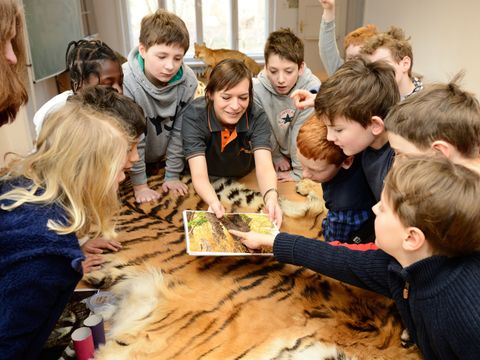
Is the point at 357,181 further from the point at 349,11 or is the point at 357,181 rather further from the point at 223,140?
the point at 349,11

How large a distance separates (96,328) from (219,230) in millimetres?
506

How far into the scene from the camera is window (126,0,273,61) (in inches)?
180

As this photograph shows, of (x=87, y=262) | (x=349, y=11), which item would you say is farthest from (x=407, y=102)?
(x=349, y=11)

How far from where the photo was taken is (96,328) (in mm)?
1036

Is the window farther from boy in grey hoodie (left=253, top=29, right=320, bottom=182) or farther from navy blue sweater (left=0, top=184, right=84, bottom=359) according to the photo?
navy blue sweater (left=0, top=184, right=84, bottom=359)

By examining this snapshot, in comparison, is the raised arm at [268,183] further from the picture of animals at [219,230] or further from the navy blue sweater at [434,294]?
the navy blue sweater at [434,294]

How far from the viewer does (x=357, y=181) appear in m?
1.43

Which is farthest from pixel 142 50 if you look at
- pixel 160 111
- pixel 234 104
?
pixel 234 104

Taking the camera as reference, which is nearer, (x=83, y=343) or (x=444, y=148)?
(x=83, y=343)

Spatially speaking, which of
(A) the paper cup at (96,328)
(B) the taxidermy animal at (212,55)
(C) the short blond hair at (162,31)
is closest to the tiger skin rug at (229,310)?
(A) the paper cup at (96,328)

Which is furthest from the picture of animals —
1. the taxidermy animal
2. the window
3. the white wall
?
the window

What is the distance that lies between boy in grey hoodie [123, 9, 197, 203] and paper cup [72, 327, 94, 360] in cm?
78

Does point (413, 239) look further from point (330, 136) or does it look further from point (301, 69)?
point (301, 69)

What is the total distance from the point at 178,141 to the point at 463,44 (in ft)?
6.64
